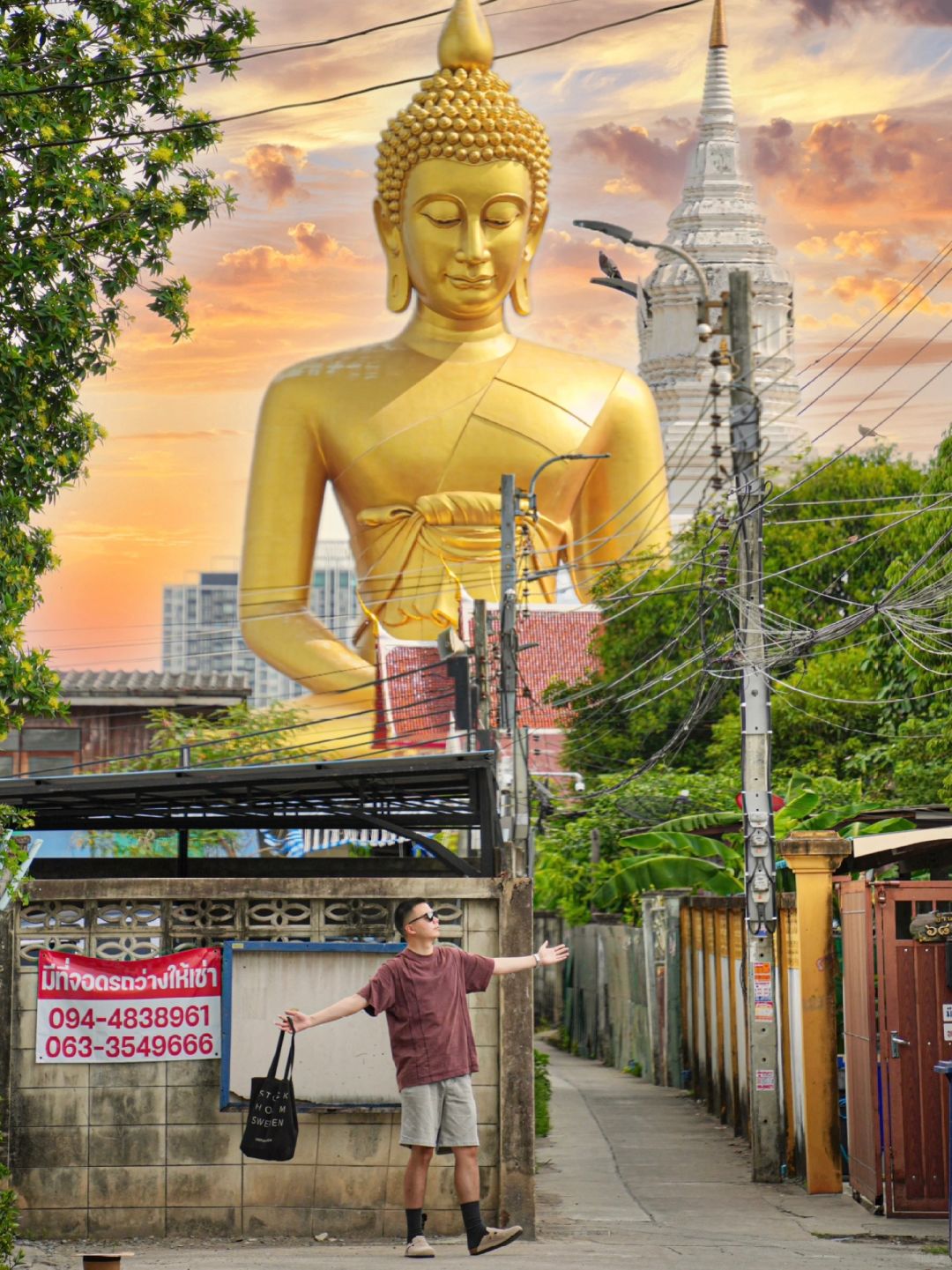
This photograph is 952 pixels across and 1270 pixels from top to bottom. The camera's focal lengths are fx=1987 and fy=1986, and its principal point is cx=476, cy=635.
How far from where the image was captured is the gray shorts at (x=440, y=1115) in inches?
333

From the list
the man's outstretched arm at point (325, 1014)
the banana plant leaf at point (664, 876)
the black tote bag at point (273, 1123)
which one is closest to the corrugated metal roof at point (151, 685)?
the banana plant leaf at point (664, 876)

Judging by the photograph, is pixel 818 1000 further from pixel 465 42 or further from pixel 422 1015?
pixel 465 42

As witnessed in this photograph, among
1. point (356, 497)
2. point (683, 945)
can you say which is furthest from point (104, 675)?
point (683, 945)

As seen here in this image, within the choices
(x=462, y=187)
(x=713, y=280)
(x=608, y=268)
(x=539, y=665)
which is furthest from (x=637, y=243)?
(x=713, y=280)

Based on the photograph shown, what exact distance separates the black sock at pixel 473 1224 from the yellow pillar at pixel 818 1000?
5217 millimetres

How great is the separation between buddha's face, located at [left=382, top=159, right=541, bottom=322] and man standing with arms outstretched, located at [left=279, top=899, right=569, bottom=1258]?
2581 centimetres

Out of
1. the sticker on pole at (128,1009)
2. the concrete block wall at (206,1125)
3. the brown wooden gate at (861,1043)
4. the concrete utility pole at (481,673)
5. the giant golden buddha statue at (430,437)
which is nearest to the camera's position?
the concrete block wall at (206,1125)

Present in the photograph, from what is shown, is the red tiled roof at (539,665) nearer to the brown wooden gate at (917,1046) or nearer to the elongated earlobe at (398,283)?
the elongated earlobe at (398,283)

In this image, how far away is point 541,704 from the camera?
3550 cm

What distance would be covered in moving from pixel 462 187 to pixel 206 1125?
24.5 metres

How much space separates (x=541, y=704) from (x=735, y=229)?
27.4 meters

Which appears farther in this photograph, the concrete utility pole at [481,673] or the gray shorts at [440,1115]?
the concrete utility pole at [481,673]

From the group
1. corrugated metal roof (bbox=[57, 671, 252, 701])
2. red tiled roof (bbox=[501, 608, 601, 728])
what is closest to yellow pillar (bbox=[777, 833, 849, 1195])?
corrugated metal roof (bbox=[57, 671, 252, 701])

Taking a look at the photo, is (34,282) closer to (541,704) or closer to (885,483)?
(541,704)
